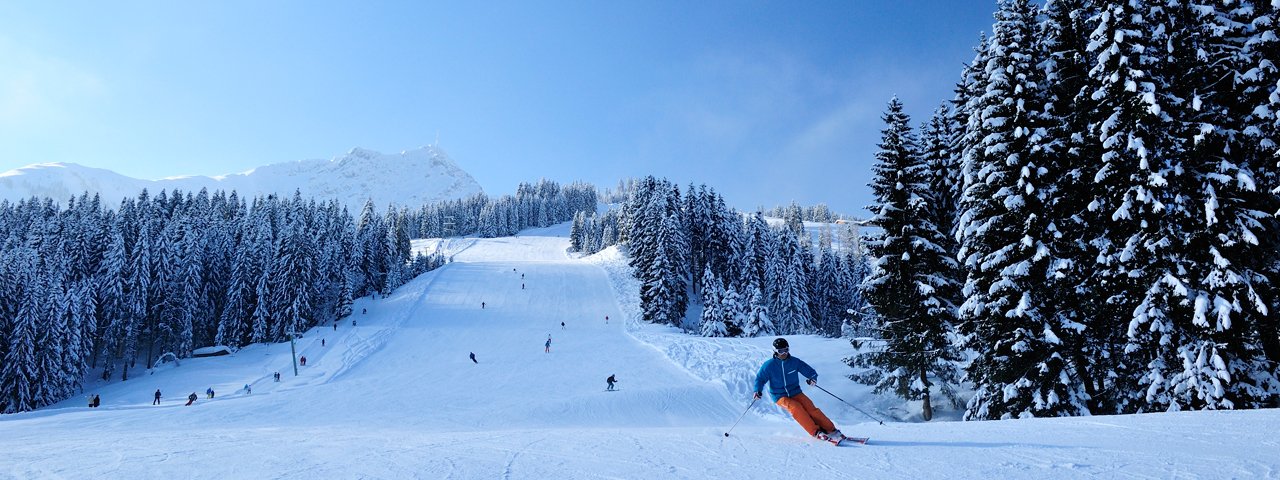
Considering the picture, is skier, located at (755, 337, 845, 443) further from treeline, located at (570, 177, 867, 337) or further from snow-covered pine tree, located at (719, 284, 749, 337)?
snow-covered pine tree, located at (719, 284, 749, 337)

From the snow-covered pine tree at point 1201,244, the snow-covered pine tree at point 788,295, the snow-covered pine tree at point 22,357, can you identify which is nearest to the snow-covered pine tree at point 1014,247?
the snow-covered pine tree at point 1201,244

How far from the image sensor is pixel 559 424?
23.4 metres

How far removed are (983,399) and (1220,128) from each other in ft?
27.7

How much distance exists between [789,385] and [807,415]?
0.50m

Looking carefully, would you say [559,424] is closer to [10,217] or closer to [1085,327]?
[1085,327]

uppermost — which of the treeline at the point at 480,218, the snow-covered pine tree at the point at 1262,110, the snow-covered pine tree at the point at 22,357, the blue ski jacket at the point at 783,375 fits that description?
the treeline at the point at 480,218

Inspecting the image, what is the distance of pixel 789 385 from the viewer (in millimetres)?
8703

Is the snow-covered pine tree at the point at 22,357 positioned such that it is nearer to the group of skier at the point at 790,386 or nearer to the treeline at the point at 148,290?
the treeline at the point at 148,290

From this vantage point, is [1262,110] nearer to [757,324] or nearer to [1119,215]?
[1119,215]

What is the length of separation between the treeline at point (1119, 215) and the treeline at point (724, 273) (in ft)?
99.8

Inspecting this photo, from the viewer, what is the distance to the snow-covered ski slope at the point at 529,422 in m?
6.49

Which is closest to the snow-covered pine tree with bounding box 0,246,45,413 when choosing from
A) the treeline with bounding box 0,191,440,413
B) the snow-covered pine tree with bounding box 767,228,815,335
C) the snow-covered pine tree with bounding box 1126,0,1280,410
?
the treeline with bounding box 0,191,440,413

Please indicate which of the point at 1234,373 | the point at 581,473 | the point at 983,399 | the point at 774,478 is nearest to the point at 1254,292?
the point at 1234,373

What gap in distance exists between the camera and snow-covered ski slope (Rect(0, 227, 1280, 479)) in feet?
21.3
